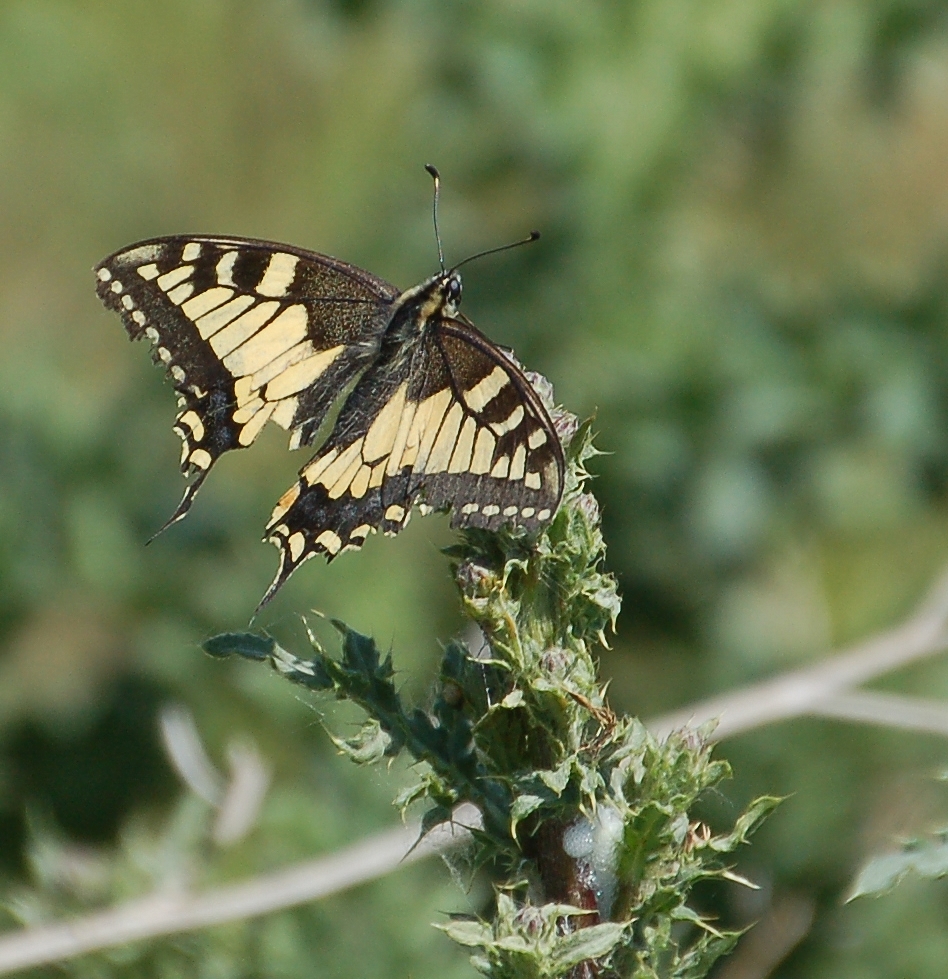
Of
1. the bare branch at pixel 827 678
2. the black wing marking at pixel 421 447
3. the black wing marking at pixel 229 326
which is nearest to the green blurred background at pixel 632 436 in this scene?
the bare branch at pixel 827 678

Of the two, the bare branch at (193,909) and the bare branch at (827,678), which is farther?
the bare branch at (827,678)

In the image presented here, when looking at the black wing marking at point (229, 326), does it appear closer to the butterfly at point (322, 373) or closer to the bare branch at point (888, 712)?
the butterfly at point (322, 373)

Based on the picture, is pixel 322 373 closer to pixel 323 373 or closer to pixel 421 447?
pixel 323 373

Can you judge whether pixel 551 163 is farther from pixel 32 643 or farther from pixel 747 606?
pixel 32 643

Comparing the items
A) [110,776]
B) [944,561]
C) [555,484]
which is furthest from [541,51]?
[555,484]

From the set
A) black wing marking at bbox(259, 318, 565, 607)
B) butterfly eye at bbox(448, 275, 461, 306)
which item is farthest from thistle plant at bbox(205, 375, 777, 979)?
butterfly eye at bbox(448, 275, 461, 306)

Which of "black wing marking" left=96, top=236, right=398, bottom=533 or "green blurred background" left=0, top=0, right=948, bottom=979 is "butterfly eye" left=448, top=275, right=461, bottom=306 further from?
"green blurred background" left=0, top=0, right=948, bottom=979
